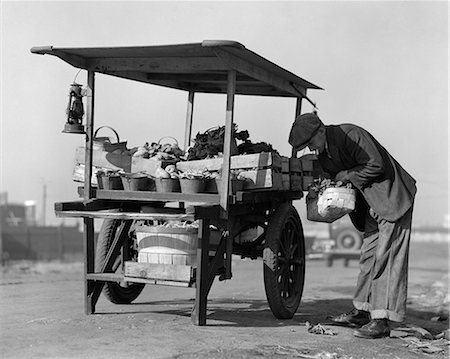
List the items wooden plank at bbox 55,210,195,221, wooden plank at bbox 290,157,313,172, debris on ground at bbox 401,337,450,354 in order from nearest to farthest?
wooden plank at bbox 55,210,195,221 < debris on ground at bbox 401,337,450,354 < wooden plank at bbox 290,157,313,172

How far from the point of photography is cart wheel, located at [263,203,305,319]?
7.63 metres

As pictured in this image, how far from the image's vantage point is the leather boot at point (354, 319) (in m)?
7.62

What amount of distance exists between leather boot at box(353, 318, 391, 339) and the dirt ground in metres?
0.08

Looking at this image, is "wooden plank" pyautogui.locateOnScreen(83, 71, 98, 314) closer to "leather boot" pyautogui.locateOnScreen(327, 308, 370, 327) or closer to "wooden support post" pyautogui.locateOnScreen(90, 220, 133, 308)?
→ "wooden support post" pyautogui.locateOnScreen(90, 220, 133, 308)

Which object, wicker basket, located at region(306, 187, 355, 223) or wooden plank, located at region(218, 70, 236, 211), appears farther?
wicker basket, located at region(306, 187, 355, 223)

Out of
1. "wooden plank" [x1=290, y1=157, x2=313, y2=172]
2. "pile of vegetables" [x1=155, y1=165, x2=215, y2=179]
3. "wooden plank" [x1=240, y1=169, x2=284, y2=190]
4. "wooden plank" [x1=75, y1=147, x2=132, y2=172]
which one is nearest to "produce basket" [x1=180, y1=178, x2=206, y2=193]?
"pile of vegetables" [x1=155, y1=165, x2=215, y2=179]

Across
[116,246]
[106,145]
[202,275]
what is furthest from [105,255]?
[202,275]

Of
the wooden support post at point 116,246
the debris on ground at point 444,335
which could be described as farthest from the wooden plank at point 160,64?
the debris on ground at point 444,335

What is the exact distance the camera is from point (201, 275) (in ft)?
22.6

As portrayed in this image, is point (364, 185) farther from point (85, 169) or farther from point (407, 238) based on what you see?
point (85, 169)

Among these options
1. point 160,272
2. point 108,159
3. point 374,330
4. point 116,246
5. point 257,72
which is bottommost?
point 374,330

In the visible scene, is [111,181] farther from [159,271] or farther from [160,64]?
[160,64]

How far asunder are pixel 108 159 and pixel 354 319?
3088mm

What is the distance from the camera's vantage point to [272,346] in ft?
20.7
